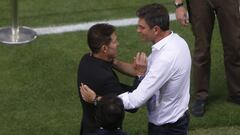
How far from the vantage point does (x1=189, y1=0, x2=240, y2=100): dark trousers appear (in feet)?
21.1

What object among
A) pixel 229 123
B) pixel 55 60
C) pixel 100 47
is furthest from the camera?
pixel 55 60

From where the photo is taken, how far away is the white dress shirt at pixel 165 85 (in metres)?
4.65

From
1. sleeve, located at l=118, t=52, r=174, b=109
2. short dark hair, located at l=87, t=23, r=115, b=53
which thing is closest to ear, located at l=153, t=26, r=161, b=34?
sleeve, located at l=118, t=52, r=174, b=109

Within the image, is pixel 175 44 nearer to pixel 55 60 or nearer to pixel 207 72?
pixel 207 72

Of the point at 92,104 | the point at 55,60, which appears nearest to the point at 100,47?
the point at 92,104

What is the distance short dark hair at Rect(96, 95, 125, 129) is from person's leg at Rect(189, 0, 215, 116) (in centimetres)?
230

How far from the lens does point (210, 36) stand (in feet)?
21.7

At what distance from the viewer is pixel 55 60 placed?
7.79 m

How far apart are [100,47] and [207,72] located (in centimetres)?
232

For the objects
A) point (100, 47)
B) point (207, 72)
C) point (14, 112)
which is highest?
point (100, 47)

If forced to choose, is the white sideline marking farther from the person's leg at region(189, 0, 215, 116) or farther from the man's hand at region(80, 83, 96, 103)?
the man's hand at region(80, 83, 96, 103)

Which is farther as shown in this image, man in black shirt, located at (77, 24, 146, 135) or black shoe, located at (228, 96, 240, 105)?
black shoe, located at (228, 96, 240, 105)

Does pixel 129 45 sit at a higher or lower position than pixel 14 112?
higher

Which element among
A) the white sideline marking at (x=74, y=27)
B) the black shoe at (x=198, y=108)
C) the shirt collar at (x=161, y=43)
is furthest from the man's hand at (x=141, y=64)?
the white sideline marking at (x=74, y=27)
